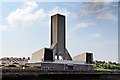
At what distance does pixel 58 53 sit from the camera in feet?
340

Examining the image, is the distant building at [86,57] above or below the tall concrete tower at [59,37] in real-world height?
below

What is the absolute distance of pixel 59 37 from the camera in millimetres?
104125

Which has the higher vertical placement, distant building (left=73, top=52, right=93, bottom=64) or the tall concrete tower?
the tall concrete tower

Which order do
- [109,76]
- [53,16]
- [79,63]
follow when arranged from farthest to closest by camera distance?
[53,16]
[79,63]
[109,76]

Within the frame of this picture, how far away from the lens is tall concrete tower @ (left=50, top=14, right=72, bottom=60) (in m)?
103

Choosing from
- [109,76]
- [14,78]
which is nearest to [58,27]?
[109,76]

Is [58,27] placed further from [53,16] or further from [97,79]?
[97,79]

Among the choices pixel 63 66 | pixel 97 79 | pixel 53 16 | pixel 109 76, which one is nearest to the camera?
pixel 97 79

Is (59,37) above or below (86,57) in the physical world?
above

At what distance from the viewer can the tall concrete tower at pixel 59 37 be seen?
10338 centimetres

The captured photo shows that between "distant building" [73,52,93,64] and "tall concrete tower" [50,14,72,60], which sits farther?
"distant building" [73,52,93,64]

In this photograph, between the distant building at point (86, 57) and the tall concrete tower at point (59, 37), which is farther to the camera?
the distant building at point (86, 57)

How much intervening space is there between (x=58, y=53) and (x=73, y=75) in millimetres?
59827

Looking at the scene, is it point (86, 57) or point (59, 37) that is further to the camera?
point (86, 57)
